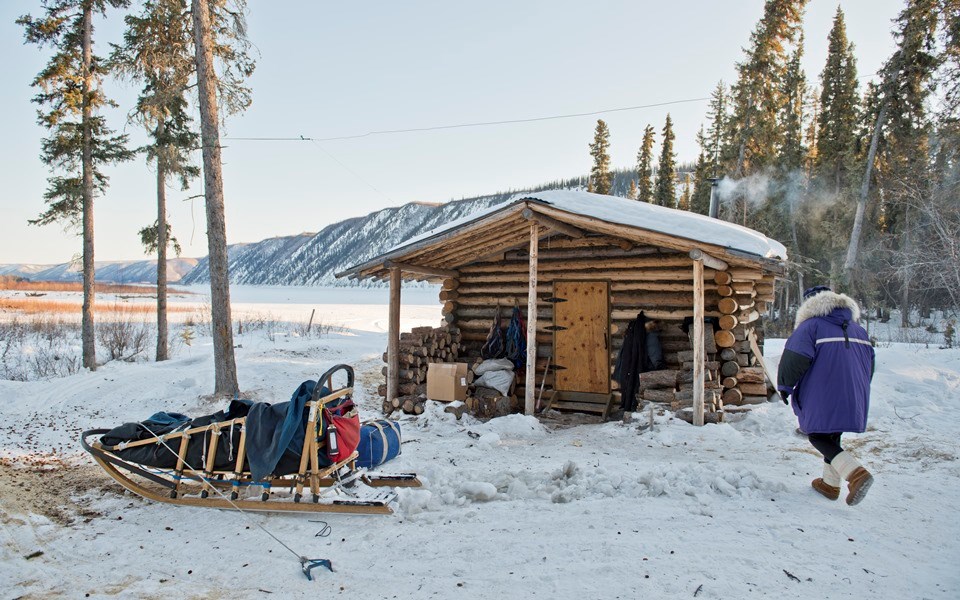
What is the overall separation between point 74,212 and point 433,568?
1631cm

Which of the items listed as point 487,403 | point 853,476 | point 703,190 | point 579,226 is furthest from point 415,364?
point 703,190

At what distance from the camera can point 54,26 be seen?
45.9 ft

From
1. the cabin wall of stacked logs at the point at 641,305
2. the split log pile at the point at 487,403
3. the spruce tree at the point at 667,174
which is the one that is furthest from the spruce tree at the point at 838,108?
the split log pile at the point at 487,403

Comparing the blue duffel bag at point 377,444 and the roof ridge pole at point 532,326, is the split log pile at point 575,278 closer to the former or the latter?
the roof ridge pole at point 532,326

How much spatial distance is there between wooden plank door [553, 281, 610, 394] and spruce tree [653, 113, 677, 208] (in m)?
34.0

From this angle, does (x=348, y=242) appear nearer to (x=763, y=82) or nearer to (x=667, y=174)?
(x=667, y=174)

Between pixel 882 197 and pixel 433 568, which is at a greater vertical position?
pixel 882 197

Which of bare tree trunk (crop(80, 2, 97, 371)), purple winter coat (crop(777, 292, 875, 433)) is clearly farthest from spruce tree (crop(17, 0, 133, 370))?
purple winter coat (crop(777, 292, 875, 433))

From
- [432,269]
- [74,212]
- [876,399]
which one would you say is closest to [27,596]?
[432,269]

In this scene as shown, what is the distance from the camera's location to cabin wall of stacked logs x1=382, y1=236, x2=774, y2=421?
342 inches

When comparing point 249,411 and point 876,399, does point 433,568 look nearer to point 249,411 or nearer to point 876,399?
point 249,411

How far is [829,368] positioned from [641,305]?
5260 mm

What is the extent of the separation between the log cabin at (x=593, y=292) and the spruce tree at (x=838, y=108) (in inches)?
1084

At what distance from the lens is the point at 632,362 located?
30.7ft
